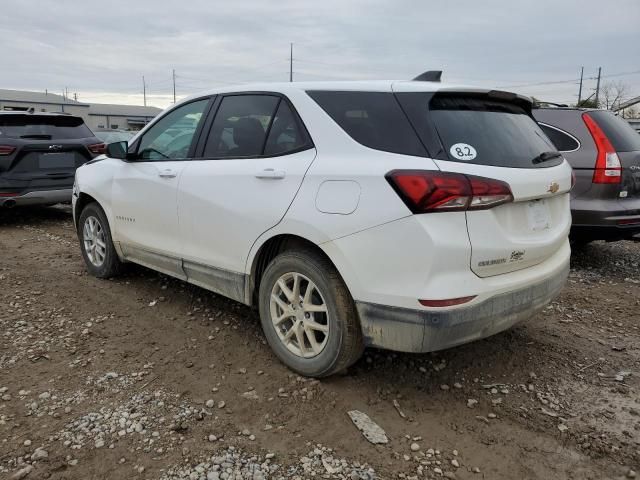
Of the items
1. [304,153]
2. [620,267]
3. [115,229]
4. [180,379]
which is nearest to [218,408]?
[180,379]

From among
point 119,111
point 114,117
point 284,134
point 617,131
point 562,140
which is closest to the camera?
point 284,134

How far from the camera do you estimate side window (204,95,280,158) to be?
3.41m

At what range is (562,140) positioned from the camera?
5395 mm

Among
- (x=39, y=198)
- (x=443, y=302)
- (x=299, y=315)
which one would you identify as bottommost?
(x=299, y=315)

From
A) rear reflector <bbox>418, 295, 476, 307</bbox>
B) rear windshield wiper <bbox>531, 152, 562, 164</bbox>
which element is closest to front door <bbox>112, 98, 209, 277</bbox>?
rear reflector <bbox>418, 295, 476, 307</bbox>

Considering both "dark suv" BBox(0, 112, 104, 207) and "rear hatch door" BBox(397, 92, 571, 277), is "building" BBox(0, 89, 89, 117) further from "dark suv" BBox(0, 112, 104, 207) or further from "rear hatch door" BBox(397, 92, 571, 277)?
"rear hatch door" BBox(397, 92, 571, 277)

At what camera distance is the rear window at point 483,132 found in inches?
107

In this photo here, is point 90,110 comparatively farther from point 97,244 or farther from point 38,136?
point 97,244

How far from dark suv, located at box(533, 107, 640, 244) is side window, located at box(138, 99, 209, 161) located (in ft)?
11.7

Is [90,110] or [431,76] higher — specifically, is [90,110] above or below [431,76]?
above

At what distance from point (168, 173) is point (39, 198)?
449cm

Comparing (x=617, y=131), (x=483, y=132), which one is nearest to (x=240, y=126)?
(x=483, y=132)

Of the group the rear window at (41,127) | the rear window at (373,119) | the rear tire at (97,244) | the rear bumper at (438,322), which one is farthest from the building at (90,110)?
the rear bumper at (438,322)

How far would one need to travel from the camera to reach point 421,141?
2.70 metres
